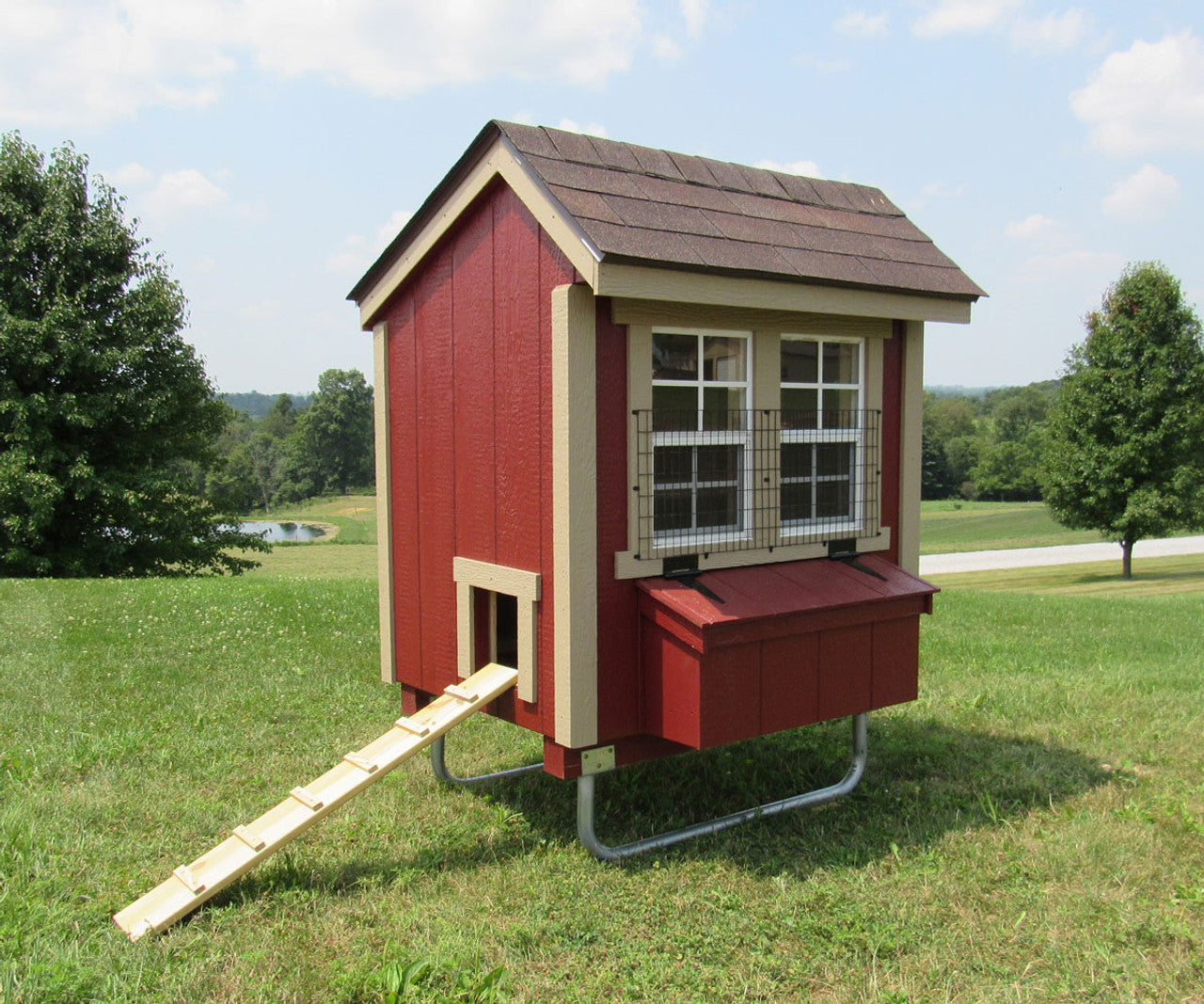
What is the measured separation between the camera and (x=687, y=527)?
4574 millimetres

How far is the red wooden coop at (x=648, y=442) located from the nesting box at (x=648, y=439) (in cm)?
1

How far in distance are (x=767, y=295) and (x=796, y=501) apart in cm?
118

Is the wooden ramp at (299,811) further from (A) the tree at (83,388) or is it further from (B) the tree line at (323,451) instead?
(B) the tree line at (323,451)

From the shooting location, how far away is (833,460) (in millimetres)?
5211

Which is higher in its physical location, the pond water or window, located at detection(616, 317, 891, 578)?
window, located at detection(616, 317, 891, 578)

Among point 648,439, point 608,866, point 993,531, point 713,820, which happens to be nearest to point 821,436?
point 648,439

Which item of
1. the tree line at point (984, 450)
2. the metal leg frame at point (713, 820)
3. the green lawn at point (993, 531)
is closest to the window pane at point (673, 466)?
the metal leg frame at point (713, 820)

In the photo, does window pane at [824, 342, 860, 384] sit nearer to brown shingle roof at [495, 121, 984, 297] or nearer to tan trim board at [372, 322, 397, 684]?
brown shingle roof at [495, 121, 984, 297]

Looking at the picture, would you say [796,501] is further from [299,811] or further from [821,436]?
[299,811]

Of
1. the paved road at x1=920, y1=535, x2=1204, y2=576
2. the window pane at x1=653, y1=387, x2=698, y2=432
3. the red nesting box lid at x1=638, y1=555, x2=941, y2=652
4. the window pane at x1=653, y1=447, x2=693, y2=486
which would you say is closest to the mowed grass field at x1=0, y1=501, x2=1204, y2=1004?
the red nesting box lid at x1=638, y1=555, x2=941, y2=652

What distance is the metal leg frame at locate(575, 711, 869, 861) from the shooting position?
176 inches

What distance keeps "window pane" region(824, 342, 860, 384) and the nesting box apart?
0.02 metres

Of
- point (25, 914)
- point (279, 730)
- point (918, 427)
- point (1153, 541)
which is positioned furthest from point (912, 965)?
point (1153, 541)

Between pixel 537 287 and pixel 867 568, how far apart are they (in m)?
2.31
